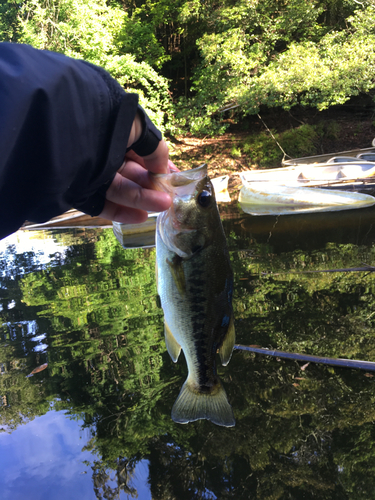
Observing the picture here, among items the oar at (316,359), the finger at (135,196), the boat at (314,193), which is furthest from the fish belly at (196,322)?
the boat at (314,193)

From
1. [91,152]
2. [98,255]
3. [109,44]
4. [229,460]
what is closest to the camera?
[91,152]

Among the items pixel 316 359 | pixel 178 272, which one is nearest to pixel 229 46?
pixel 316 359

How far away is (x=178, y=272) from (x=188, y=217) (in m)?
0.29

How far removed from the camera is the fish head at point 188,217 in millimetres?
1872

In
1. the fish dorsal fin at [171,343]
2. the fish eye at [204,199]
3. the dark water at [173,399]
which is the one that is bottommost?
the dark water at [173,399]

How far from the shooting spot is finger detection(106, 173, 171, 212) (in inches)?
73.0

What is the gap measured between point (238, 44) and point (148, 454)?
20.4 meters

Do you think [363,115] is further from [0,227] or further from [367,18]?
[0,227]

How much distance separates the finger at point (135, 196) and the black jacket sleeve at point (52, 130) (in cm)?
44

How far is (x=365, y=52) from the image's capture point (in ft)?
51.9

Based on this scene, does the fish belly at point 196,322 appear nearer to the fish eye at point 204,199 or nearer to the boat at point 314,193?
the fish eye at point 204,199

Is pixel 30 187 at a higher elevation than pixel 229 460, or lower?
higher

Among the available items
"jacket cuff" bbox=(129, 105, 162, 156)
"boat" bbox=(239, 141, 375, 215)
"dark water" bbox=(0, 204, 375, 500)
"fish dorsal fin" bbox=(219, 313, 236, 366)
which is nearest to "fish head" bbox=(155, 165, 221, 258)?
"jacket cuff" bbox=(129, 105, 162, 156)

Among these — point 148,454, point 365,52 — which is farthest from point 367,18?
point 148,454
